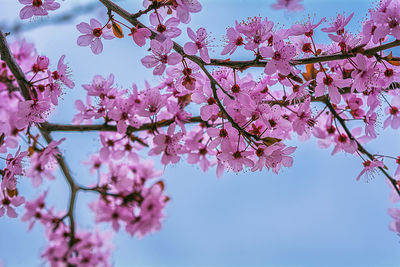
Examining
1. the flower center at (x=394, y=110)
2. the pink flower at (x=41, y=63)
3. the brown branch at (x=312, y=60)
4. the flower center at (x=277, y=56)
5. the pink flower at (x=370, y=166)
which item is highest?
the pink flower at (x=41, y=63)

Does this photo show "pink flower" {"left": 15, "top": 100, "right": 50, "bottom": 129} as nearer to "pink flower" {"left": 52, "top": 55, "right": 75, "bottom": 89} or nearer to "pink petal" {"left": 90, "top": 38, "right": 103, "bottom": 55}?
"pink flower" {"left": 52, "top": 55, "right": 75, "bottom": 89}

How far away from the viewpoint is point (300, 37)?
1825 mm

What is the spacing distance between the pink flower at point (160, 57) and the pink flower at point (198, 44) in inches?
2.6

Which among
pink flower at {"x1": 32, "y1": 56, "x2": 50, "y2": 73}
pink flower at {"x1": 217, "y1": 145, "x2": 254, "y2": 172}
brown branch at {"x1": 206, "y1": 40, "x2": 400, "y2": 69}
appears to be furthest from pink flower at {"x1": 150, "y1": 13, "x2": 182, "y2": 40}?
pink flower at {"x1": 32, "y1": 56, "x2": 50, "y2": 73}

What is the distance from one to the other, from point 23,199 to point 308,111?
1697 mm

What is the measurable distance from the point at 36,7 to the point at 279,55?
1220mm

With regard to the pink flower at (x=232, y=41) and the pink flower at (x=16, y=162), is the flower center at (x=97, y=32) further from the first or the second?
the pink flower at (x=16, y=162)

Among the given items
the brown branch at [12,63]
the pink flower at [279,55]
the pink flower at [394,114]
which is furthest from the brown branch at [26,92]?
the pink flower at [394,114]

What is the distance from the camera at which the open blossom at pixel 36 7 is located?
1729 mm

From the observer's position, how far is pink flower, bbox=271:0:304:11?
139 centimetres

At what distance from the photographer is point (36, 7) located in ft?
5.75

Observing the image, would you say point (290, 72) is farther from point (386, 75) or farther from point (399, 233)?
point (399, 233)

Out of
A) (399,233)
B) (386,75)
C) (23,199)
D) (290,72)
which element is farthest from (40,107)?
(399,233)

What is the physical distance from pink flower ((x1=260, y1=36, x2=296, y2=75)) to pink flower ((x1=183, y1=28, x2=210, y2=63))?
0.26 meters
